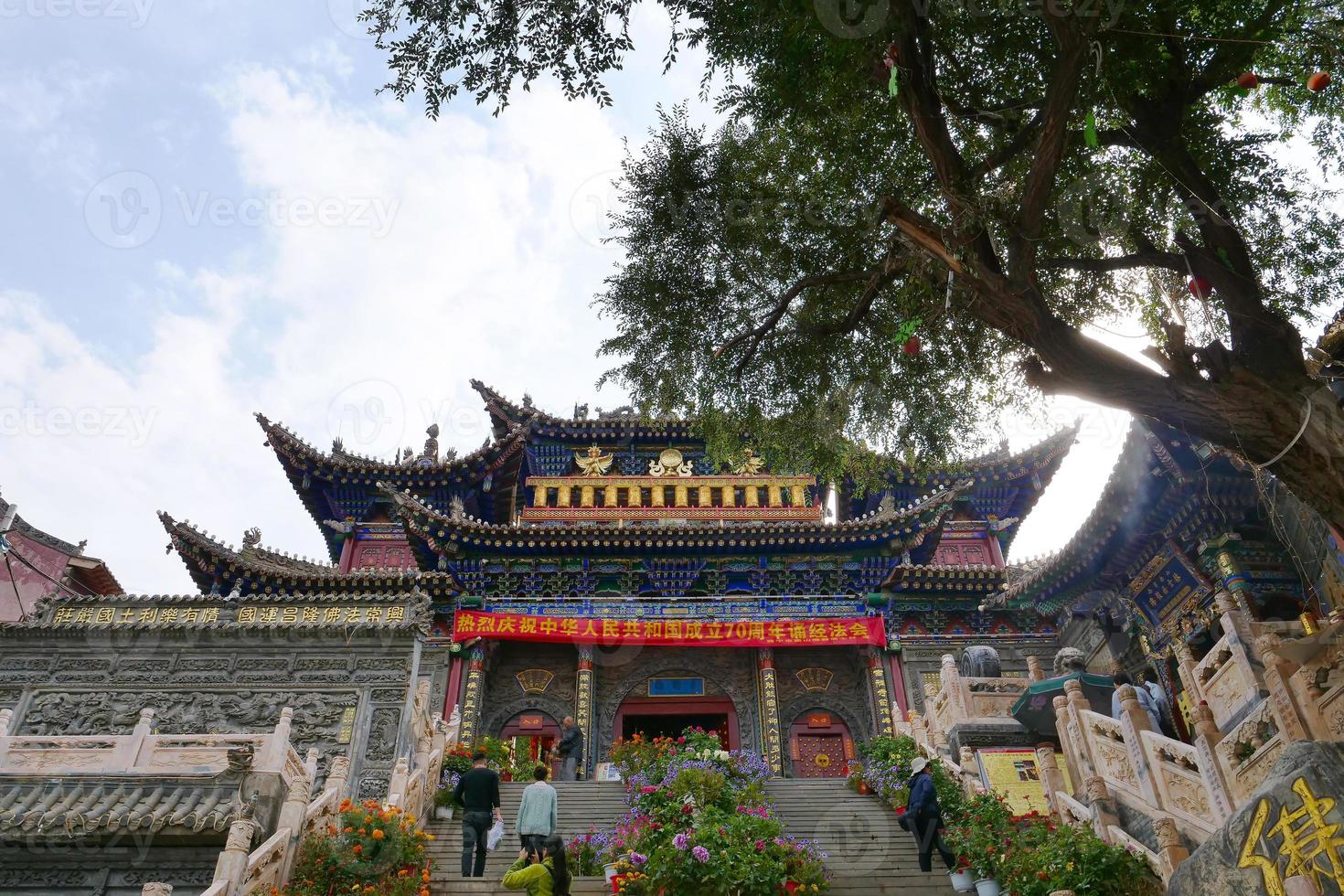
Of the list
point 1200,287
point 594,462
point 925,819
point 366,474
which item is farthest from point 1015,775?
point 366,474

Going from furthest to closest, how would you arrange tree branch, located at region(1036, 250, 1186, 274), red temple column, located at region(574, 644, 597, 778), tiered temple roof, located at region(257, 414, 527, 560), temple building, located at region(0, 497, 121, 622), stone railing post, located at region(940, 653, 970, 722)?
temple building, located at region(0, 497, 121, 622) < tiered temple roof, located at region(257, 414, 527, 560) < red temple column, located at region(574, 644, 597, 778) < stone railing post, located at region(940, 653, 970, 722) < tree branch, located at region(1036, 250, 1186, 274)

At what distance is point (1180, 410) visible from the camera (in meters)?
6.36

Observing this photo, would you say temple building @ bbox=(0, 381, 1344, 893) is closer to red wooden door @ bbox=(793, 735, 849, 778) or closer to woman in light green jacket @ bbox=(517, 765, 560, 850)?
red wooden door @ bbox=(793, 735, 849, 778)

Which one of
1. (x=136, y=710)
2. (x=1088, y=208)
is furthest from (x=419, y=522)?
(x=1088, y=208)

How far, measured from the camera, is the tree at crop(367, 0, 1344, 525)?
21.8 feet

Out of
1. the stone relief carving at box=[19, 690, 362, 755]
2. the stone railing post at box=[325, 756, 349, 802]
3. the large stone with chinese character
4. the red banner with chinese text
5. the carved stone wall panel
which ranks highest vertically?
the red banner with chinese text

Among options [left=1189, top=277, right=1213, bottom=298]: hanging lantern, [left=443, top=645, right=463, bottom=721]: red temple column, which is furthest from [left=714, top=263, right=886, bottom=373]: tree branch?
[left=443, top=645, right=463, bottom=721]: red temple column

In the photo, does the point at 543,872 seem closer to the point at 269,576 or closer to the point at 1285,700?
the point at 1285,700

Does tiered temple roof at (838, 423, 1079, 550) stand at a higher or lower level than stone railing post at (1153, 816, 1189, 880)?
higher

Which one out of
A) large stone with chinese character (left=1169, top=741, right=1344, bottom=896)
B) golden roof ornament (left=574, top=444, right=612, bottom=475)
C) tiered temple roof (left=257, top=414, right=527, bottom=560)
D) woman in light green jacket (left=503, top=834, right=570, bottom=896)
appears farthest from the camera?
golden roof ornament (left=574, top=444, right=612, bottom=475)

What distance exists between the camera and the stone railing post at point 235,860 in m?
7.46

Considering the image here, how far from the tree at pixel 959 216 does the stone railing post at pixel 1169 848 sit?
2.79 metres

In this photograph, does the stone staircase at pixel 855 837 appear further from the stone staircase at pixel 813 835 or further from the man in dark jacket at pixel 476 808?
the man in dark jacket at pixel 476 808

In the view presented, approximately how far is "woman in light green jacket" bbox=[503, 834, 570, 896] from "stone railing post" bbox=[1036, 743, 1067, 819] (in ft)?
15.1
